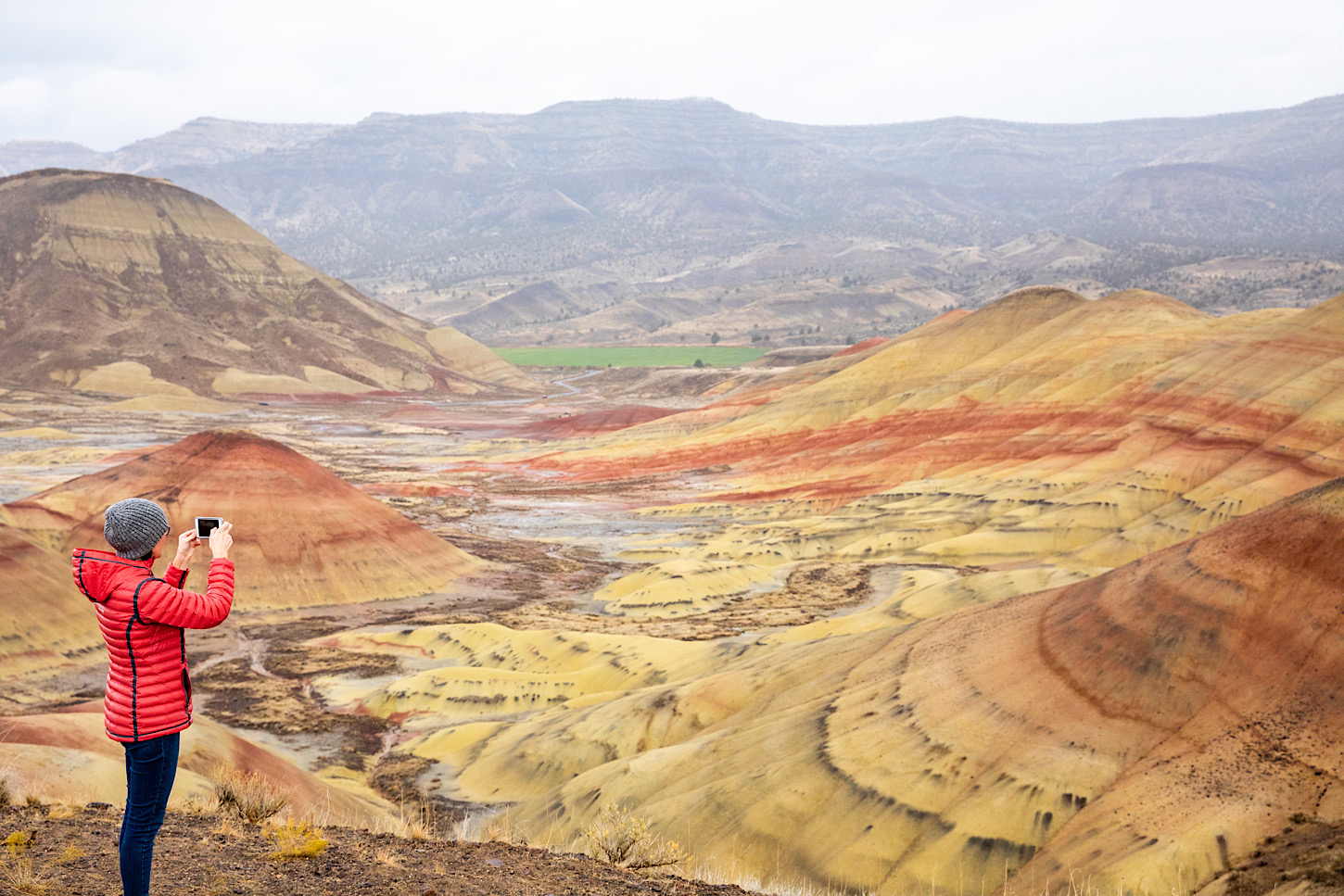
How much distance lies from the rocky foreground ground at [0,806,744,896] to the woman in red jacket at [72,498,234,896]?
1.61 meters

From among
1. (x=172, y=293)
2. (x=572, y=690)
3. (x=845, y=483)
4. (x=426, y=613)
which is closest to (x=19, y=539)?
(x=426, y=613)

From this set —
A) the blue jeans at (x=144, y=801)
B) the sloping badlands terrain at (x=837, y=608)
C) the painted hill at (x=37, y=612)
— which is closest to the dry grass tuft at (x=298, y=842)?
the blue jeans at (x=144, y=801)

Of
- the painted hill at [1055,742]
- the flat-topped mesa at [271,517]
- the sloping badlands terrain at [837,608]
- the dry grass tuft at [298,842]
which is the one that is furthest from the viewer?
the flat-topped mesa at [271,517]

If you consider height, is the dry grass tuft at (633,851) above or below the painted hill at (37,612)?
above

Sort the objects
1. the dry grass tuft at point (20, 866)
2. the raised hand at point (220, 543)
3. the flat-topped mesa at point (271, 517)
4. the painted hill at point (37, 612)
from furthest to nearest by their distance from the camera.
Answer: the flat-topped mesa at point (271, 517) → the painted hill at point (37, 612) → the dry grass tuft at point (20, 866) → the raised hand at point (220, 543)

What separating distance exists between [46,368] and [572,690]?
129 m

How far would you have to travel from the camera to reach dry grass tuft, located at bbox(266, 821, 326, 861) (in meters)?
8.98

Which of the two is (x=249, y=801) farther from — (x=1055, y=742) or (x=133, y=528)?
(x=1055, y=742)

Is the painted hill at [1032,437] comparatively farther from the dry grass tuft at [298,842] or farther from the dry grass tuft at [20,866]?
the dry grass tuft at [20,866]

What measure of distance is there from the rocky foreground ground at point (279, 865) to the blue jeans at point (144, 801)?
4.15 feet

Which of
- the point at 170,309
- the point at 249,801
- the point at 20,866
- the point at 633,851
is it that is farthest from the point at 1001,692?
the point at 170,309

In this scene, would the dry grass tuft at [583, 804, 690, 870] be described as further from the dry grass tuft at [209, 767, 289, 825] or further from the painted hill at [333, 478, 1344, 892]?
the painted hill at [333, 478, 1344, 892]

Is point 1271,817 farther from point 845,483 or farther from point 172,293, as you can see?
point 172,293

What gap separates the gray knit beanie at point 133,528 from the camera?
6281mm
